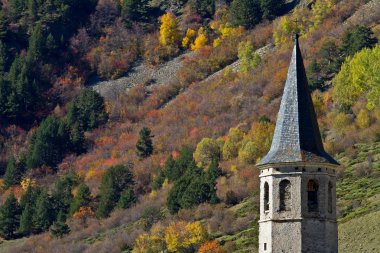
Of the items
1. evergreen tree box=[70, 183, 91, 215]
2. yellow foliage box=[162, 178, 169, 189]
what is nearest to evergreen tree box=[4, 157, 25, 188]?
evergreen tree box=[70, 183, 91, 215]

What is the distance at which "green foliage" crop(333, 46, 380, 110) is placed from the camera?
6220 inches

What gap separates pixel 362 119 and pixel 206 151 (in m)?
21.9

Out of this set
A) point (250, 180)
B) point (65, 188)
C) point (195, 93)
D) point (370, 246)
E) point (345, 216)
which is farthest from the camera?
point (195, 93)

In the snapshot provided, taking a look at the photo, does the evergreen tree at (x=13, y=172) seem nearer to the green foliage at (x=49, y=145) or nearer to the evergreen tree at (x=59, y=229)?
the green foliage at (x=49, y=145)

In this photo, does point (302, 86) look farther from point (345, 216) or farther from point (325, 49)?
point (325, 49)

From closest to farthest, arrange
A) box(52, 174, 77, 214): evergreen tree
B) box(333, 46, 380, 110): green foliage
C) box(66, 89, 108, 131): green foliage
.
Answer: box(333, 46, 380, 110): green foliage < box(52, 174, 77, 214): evergreen tree < box(66, 89, 108, 131): green foliage

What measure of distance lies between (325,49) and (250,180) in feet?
113

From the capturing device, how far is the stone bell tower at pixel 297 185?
209 ft

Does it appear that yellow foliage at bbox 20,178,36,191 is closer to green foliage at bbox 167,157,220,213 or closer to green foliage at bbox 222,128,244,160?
green foliage at bbox 222,128,244,160

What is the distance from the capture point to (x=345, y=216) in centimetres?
11719

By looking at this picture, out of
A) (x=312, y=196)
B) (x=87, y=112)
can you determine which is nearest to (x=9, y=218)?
(x=87, y=112)

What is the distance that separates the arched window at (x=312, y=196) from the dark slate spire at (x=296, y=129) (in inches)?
41.1

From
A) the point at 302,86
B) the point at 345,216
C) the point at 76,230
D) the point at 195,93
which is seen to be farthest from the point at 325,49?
the point at 302,86

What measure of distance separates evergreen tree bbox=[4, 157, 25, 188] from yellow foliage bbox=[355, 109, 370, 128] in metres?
49.3
